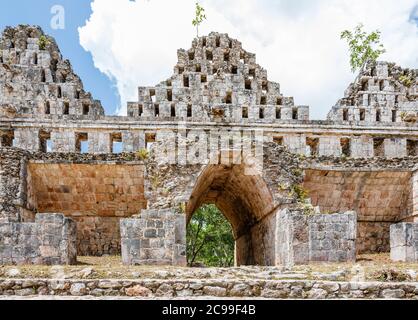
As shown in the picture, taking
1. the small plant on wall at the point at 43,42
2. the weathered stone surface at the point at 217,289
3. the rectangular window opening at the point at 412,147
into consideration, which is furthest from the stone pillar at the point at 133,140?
the weathered stone surface at the point at 217,289

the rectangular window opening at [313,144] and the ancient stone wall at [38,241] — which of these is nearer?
the ancient stone wall at [38,241]

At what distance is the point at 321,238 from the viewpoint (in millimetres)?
10109

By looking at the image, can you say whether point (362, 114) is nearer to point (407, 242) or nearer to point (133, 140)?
point (133, 140)

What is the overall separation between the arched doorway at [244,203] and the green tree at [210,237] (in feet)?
46.5

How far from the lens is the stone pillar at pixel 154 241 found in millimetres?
9844

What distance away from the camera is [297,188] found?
440 inches

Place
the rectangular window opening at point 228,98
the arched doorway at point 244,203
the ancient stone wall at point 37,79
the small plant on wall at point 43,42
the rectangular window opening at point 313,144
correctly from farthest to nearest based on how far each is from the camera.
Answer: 1. the small plant on wall at point 43,42
2. the rectangular window opening at point 228,98
3. the ancient stone wall at point 37,79
4. the rectangular window opening at point 313,144
5. the arched doorway at point 244,203

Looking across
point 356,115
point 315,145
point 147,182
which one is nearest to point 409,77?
point 356,115

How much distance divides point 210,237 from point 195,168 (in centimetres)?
Result: 2216

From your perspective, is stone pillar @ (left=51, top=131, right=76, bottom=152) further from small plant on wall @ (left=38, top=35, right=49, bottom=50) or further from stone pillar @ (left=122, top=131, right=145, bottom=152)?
small plant on wall @ (left=38, top=35, right=49, bottom=50)

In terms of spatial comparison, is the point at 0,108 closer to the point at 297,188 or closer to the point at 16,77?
the point at 16,77

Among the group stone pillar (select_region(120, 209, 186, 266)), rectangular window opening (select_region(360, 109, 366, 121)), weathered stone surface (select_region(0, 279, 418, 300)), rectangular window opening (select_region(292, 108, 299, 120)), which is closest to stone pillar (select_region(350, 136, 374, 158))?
rectangular window opening (select_region(360, 109, 366, 121))

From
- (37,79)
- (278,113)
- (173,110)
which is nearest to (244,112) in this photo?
(278,113)

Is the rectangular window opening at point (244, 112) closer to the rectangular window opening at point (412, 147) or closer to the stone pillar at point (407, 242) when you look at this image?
the rectangular window opening at point (412, 147)
